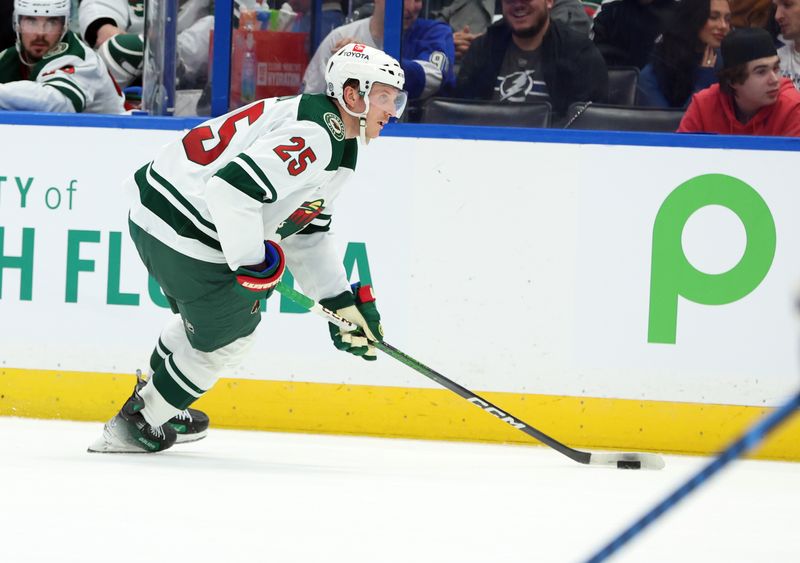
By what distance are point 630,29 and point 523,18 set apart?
331 mm

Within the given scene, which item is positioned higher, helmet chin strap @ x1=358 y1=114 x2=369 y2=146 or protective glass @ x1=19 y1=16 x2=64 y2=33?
protective glass @ x1=19 y1=16 x2=64 y2=33

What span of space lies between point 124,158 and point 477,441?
139 cm

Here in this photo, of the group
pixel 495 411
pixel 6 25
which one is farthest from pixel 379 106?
pixel 6 25

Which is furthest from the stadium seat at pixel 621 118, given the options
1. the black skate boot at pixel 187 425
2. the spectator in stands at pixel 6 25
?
the spectator in stands at pixel 6 25

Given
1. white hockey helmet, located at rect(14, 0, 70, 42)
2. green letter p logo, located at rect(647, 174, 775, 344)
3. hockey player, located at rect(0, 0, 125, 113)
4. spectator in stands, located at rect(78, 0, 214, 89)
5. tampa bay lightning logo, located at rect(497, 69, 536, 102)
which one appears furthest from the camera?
white hockey helmet, located at rect(14, 0, 70, 42)

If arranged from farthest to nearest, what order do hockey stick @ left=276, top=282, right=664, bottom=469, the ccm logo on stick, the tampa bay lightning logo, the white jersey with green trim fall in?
the tampa bay lightning logo, the ccm logo on stick, hockey stick @ left=276, top=282, right=664, bottom=469, the white jersey with green trim

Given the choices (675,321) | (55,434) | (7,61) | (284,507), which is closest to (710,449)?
(675,321)

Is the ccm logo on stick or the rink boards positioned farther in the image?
the rink boards

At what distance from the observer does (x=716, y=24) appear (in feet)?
12.9

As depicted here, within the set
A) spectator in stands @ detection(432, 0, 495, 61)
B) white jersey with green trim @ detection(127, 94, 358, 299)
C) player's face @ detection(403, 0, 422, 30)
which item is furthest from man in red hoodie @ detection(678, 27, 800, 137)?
white jersey with green trim @ detection(127, 94, 358, 299)

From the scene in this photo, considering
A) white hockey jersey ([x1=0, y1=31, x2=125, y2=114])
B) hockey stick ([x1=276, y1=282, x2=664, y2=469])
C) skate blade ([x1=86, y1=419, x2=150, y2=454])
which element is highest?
white hockey jersey ([x1=0, y1=31, x2=125, y2=114])

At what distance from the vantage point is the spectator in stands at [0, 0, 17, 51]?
16.6ft

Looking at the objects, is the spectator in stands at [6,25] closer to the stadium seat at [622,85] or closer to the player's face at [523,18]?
the player's face at [523,18]

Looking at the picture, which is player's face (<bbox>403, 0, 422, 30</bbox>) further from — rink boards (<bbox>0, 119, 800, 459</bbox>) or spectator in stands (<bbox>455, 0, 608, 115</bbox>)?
rink boards (<bbox>0, 119, 800, 459</bbox>)
